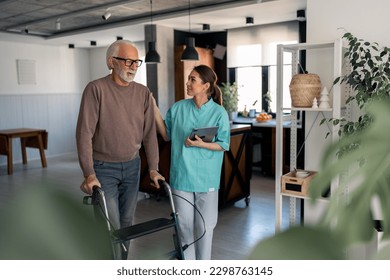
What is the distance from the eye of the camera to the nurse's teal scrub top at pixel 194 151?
2316 mm

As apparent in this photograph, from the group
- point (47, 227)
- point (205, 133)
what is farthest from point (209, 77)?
point (47, 227)

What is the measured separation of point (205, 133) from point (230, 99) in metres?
4.08

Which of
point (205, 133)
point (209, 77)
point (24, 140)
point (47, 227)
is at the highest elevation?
point (209, 77)

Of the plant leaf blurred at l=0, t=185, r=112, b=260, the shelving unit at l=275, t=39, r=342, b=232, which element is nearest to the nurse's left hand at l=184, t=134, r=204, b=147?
the shelving unit at l=275, t=39, r=342, b=232

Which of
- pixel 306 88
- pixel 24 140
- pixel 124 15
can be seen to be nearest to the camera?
pixel 306 88

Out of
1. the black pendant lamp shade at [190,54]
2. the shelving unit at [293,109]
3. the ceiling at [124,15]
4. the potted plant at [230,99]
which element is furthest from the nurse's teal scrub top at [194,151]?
the potted plant at [230,99]

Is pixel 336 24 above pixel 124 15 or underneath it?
underneath

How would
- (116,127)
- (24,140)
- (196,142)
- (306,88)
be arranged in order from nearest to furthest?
(116,127), (196,142), (306,88), (24,140)

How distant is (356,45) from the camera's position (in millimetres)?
2377

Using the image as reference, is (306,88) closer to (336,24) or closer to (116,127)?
(336,24)

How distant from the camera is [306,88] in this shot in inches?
103
